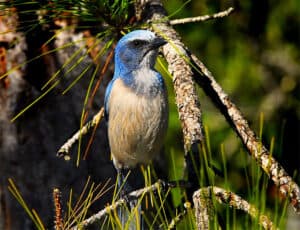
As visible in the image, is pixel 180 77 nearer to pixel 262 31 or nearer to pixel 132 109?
pixel 132 109

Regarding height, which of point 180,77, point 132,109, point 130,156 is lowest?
point 130,156

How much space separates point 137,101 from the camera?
4074 millimetres

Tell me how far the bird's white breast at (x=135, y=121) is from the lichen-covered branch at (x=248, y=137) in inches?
19.0

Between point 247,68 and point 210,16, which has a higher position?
point 210,16

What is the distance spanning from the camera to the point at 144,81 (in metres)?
4.10

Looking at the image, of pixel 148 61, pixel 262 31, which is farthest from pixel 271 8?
pixel 148 61

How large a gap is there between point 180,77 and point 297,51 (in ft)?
9.67

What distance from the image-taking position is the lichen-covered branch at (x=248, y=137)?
3.11 m

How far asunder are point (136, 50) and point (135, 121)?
355 mm

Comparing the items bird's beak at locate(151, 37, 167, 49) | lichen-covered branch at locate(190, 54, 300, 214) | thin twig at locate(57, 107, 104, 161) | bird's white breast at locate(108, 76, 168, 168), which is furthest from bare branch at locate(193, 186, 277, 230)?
bird's white breast at locate(108, 76, 168, 168)

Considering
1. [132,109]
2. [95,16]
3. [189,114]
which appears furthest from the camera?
[132,109]

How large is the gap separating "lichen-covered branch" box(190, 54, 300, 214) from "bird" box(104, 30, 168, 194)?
414mm

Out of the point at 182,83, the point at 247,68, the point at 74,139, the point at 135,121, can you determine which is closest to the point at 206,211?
the point at 182,83

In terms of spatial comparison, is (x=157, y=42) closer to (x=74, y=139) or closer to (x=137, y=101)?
(x=137, y=101)
